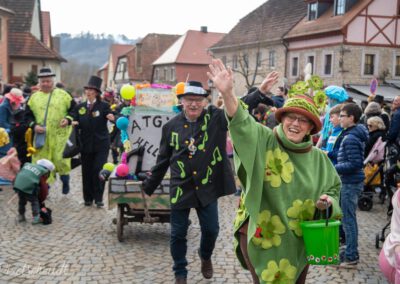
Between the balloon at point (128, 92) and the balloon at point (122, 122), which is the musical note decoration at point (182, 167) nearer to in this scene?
the balloon at point (122, 122)

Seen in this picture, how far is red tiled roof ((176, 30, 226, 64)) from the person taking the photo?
50.0 m

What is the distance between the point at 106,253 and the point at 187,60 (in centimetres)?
4487

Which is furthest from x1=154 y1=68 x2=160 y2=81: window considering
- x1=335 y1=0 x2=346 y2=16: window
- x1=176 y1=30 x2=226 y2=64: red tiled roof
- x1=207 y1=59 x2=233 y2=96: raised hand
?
x1=207 y1=59 x2=233 y2=96: raised hand

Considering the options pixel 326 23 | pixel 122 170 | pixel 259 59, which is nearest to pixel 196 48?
pixel 259 59

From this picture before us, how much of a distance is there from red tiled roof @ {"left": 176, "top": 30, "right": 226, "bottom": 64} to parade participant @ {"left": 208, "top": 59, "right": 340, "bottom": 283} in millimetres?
45955

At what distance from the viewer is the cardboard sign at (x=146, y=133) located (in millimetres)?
6715

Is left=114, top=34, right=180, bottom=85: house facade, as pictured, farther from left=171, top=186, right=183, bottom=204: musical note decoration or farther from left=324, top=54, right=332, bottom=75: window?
left=171, top=186, right=183, bottom=204: musical note decoration

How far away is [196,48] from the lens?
51344mm

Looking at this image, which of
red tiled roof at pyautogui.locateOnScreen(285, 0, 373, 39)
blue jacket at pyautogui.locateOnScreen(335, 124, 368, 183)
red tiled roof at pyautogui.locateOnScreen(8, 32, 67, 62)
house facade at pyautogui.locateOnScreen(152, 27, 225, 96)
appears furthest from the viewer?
house facade at pyautogui.locateOnScreen(152, 27, 225, 96)

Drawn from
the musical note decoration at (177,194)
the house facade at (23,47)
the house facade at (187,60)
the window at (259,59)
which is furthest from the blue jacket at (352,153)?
the house facade at (187,60)

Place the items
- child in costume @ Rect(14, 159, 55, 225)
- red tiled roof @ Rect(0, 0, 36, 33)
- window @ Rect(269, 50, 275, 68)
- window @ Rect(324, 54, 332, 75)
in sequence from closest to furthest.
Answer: child in costume @ Rect(14, 159, 55, 225) < window @ Rect(324, 54, 332, 75) < window @ Rect(269, 50, 275, 68) < red tiled roof @ Rect(0, 0, 36, 33)

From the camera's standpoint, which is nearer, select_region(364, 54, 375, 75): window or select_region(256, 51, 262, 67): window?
select_region(364, 54, 375, 75): window

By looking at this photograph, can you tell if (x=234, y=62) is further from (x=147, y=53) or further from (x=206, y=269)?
(x=206, y=269)

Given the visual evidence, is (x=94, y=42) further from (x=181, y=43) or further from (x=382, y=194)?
(x=382, y=194)
